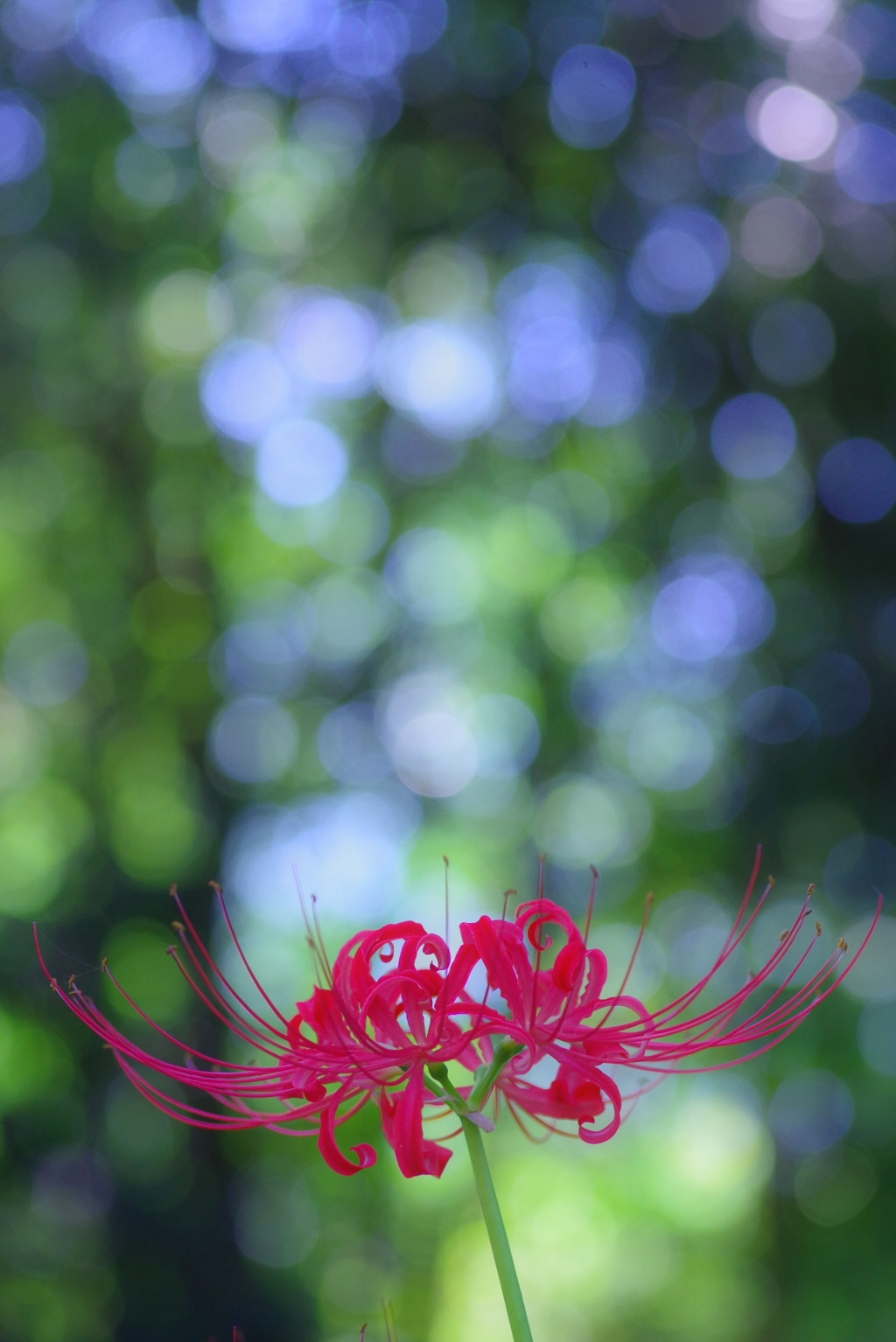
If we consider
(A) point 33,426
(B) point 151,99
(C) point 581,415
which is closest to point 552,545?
(C) point 581,415

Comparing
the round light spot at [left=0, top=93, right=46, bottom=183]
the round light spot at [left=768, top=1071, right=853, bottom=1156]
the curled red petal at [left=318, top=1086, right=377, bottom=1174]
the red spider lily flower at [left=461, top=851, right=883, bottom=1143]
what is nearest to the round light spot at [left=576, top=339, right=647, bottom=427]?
the round light spot at [left=0, top=93, right=46, bottom=183]

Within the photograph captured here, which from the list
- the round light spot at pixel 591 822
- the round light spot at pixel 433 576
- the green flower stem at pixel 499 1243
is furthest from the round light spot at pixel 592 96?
the green flower stem at pixel 499 1243

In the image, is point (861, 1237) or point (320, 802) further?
point (320, 802)

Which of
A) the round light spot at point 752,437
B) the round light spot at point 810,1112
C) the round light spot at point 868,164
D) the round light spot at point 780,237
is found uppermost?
the round light spot at point 868,164

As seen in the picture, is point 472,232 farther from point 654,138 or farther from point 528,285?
point 654,138

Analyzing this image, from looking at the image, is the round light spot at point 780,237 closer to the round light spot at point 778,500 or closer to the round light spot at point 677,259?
the round light spot at point 677,259

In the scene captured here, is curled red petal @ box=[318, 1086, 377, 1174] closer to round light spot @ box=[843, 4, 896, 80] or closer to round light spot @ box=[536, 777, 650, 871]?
round light spot @ box=[536, 777, 650, 871]

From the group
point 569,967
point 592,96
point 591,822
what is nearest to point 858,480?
point 591,822
